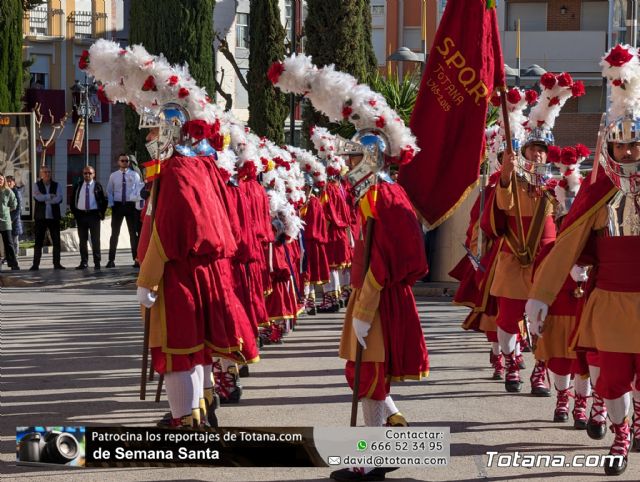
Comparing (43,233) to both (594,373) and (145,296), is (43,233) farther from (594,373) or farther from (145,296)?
(594,373)

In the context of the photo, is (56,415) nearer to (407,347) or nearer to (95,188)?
(407,347)

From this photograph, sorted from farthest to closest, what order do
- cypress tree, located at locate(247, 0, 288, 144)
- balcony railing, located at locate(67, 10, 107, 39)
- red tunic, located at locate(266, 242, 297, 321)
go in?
balcony railing, located at locate(67, 10, 107, 39) → cypress tree, located at locate(247, 0, 288, 144) → red tunic, located at locate(266, 242, 297, 321)

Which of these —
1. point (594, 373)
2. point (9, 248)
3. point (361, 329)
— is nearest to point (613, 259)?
point (594, 373)

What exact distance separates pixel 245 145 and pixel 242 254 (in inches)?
52.0

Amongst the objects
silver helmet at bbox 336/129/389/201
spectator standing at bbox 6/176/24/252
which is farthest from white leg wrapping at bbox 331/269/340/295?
silver helmet at bbox 336/129/389/201

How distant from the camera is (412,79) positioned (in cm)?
2522

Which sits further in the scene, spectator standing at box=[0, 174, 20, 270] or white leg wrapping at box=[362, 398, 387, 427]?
spectator standing at box=[0, 174, 20, 270]

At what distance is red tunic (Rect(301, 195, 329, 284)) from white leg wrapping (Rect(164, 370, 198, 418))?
8405 mm

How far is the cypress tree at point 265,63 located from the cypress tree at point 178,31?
19.7 feet

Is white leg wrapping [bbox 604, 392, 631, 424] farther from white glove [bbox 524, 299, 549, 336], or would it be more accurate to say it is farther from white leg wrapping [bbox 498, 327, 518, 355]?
white leg wrapping [bbox 498, 327, 518, 355]

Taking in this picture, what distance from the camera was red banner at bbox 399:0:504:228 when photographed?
930 centimetres

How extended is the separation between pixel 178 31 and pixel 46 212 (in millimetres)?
3970

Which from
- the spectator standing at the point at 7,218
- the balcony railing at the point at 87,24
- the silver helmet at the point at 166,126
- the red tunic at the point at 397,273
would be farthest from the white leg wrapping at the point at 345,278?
the balcony railing at the point at 87,24

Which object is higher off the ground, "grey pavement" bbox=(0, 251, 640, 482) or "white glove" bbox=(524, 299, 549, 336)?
"white glove" bbox=(524, 299, 549, 336)
